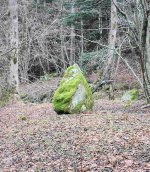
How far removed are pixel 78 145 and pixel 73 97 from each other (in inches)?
199

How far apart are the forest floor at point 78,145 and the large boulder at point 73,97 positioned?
1152 mm

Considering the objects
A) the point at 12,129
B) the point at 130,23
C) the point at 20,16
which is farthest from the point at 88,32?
the point at 12,129

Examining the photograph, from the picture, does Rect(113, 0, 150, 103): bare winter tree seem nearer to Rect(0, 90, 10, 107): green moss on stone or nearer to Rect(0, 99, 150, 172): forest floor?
Rect(0, 99, 150, 172): forest floor

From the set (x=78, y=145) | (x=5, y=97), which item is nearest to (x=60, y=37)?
(x=5, y=97)

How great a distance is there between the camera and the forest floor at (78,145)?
248 inches

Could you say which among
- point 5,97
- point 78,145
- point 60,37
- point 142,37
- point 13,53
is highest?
point 142,37

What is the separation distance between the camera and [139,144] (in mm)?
7035

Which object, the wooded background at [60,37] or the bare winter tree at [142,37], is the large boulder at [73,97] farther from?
the wooded background at [60,37]

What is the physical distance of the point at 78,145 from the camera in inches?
298

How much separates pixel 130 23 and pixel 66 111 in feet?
12.0

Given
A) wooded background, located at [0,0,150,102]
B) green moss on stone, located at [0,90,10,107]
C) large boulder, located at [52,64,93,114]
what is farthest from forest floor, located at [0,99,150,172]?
wooded background, located at [0,0,150,102]

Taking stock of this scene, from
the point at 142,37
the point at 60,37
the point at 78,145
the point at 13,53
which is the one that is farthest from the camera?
the point at 60,37

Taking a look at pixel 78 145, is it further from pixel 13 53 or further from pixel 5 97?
pixel 13 53

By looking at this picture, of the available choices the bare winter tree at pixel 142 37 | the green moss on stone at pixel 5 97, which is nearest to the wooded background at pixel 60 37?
the green moss on stone at pixel 5 97
